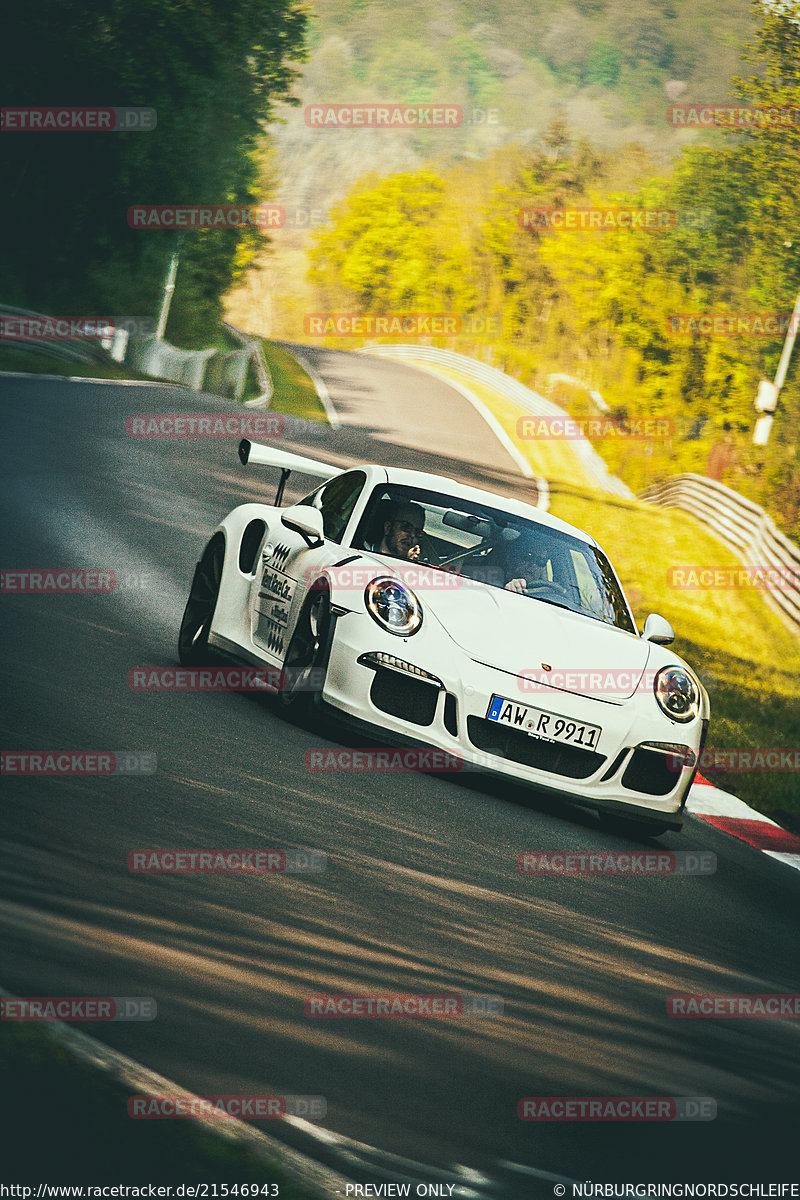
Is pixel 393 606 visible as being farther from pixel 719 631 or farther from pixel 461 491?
pixel 719 631

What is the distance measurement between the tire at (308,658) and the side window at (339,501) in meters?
0.67

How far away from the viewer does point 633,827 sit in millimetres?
7164

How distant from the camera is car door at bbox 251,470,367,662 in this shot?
738cm

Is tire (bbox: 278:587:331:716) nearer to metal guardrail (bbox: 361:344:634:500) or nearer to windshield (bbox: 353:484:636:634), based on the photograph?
windshield (bbox: 353:484:636:634)

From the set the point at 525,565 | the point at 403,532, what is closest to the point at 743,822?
the point at 525,565

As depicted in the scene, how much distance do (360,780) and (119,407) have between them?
19.7m

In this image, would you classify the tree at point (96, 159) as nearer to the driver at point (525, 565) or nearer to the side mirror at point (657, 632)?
the driver at point (525, 565)

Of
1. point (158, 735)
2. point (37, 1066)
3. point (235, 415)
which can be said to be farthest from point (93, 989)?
point (235, 415)

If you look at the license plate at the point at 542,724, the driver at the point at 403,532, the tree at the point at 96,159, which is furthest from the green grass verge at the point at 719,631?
the tree at the point at 96,159

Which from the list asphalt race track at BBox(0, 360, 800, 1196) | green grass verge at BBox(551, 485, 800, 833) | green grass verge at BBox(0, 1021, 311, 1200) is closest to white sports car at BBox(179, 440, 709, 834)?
asphalt race track at BBox(0, 360, 800, 1196)

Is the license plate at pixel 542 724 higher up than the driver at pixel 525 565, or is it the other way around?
the driver at pixel 525 565

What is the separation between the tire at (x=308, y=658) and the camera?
6871 mm

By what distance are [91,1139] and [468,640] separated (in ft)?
14.8

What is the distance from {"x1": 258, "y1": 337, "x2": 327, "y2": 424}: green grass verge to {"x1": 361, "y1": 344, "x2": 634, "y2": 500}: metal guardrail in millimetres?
5675
